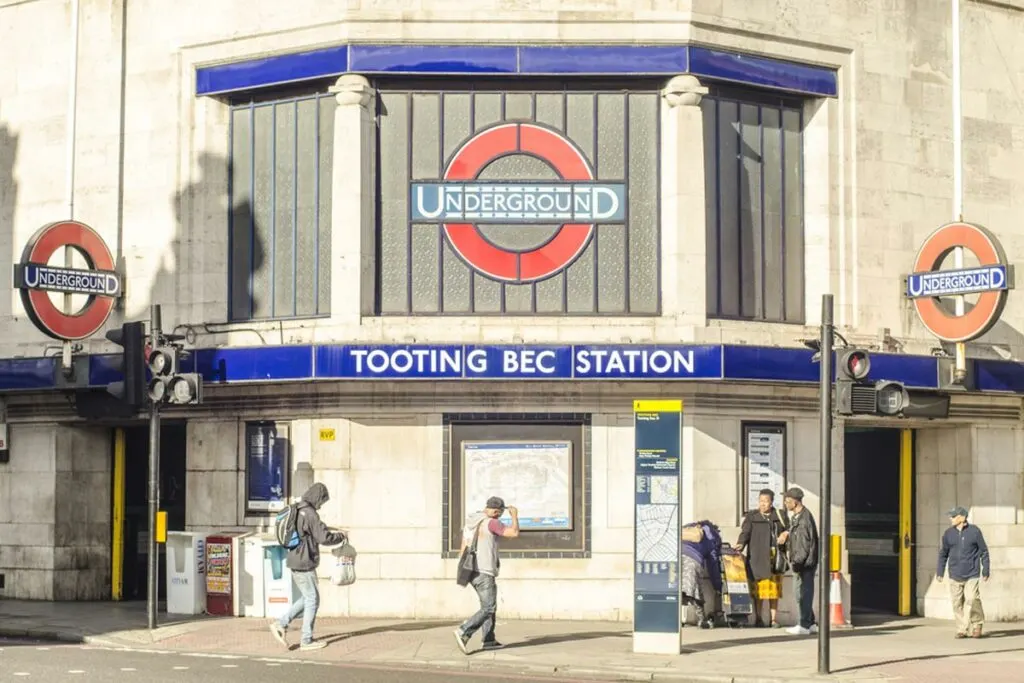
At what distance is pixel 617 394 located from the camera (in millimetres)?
24859

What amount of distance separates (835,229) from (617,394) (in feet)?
14.1

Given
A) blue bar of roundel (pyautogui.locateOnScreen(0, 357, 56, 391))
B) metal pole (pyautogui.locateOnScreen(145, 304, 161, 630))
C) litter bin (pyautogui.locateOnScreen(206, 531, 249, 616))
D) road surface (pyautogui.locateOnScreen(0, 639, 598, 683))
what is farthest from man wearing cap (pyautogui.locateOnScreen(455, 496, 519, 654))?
blue bar of roundel (pyautogui.locateOnScreen(0, 357, 56, 391))

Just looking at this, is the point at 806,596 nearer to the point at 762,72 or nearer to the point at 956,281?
the point at 956,281

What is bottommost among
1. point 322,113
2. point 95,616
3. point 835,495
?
point 95,616

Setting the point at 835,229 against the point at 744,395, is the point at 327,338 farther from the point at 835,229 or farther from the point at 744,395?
the point at 835,229

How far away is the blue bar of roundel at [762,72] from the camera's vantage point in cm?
2500

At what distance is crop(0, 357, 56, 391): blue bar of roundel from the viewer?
26891 mm

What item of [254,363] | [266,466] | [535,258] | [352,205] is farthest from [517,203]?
[266,466]

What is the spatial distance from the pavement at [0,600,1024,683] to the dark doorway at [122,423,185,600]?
2.61 meters

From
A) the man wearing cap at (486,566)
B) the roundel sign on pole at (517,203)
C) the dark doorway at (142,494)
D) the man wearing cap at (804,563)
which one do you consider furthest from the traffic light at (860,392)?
the dark doorway at (142,494)

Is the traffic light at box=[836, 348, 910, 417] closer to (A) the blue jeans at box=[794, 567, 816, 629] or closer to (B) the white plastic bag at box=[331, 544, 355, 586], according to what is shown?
(A) the blue jeans at box=[794, 567, 816, 629]

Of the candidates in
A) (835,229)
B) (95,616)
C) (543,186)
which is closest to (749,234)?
(835,229)

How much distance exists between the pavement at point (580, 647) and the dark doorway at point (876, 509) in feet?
6.60

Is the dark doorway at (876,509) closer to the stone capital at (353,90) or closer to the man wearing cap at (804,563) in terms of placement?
the man wearing cap at (804,563)
